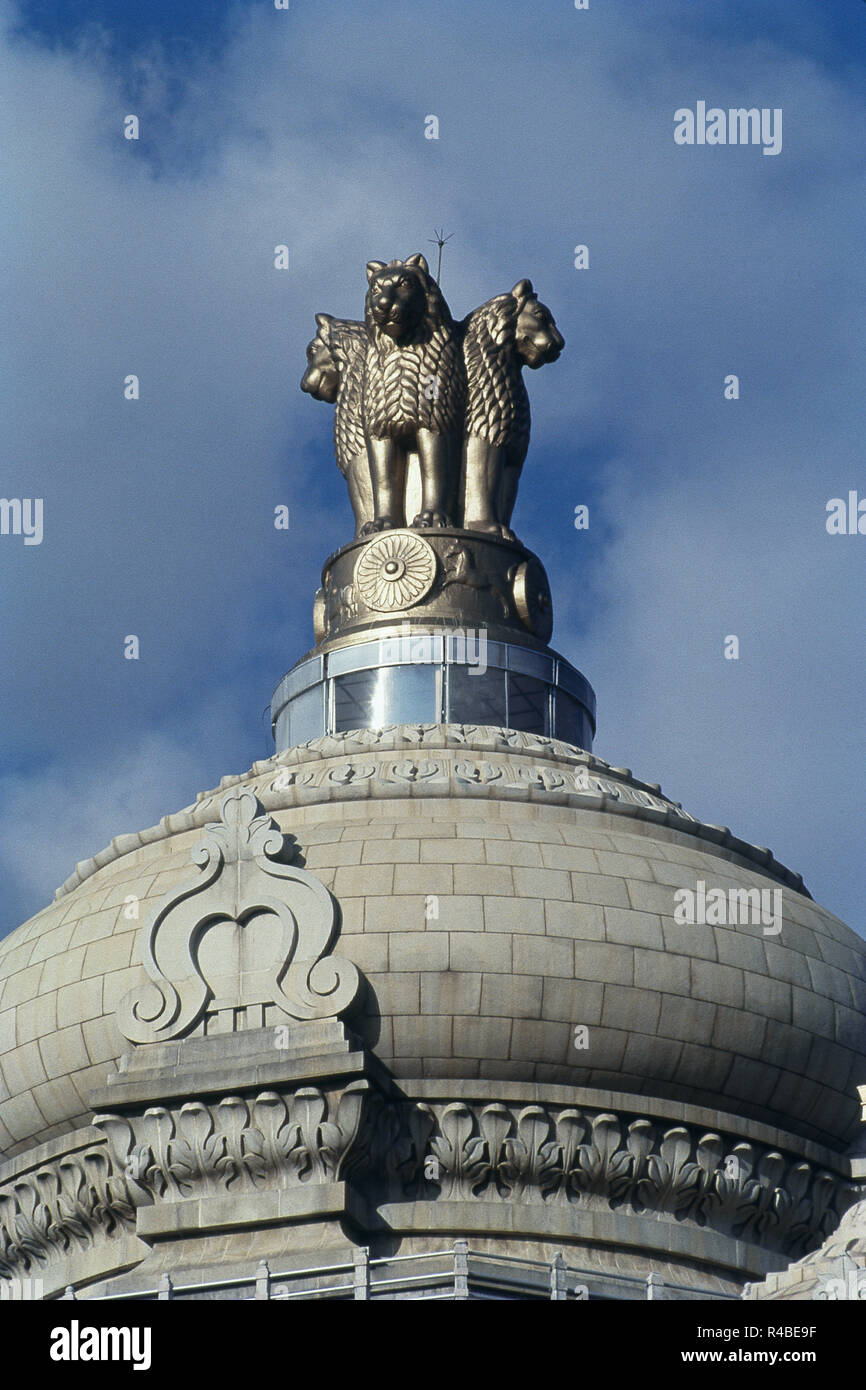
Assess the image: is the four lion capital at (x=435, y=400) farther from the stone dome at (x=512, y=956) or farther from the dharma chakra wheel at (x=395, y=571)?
the stone dome at (x=512, y=956)

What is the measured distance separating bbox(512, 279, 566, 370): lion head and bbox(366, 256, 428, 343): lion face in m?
1.51

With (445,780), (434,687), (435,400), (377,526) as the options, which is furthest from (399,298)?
(445,780)

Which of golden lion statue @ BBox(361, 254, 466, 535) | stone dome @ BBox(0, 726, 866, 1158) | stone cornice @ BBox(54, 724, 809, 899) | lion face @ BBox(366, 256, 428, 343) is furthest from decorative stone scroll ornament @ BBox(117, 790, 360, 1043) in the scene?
lion face @ BBox(366, 256, 428, 343)

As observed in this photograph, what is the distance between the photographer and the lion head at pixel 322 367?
41.2 m

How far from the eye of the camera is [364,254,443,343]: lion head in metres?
39.2

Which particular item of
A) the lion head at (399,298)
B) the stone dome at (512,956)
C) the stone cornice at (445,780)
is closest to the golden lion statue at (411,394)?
the lion head at (399,298)

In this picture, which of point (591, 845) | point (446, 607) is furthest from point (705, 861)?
point (446, 607)

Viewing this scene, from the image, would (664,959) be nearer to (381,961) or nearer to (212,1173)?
(381,961)

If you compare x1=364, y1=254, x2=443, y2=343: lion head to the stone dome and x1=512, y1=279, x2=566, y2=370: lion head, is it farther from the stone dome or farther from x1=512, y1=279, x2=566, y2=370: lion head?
the stone dome

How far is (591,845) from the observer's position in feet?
104

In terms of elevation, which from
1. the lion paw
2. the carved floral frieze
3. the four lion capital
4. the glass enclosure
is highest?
the four lion capital

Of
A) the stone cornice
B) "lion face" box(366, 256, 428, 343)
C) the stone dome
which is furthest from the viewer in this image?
"lion face" box(366, 256, 428, 343)

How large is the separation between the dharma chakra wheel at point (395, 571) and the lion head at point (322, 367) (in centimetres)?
377

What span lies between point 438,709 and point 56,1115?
7.96 metres
